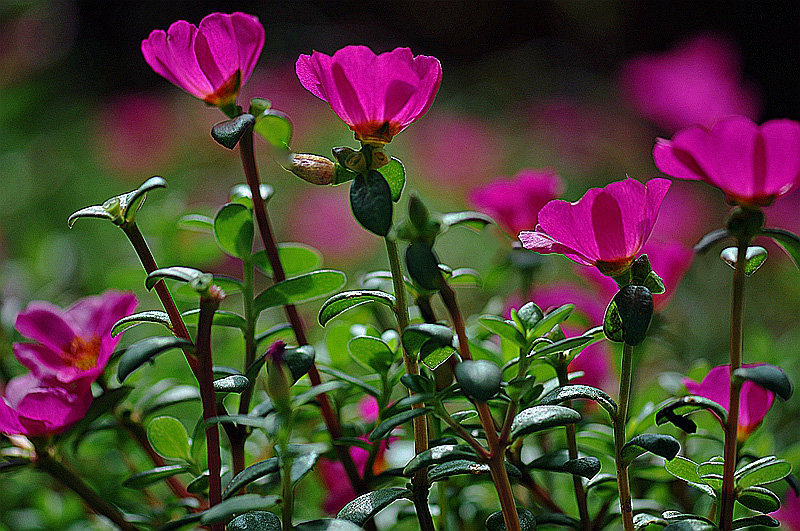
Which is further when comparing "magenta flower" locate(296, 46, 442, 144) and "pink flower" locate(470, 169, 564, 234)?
"pink flower" locate(470, 169, 564, 234)

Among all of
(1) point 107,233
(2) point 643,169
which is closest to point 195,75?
(1) point 107,233

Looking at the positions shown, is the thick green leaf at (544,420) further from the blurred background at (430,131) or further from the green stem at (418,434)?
the blurred background at (430,131)

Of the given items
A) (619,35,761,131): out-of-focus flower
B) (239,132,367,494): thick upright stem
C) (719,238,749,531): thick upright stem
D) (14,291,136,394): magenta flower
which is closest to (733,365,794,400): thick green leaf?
(719,238,749,531): thick upright stem

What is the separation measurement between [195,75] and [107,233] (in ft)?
3.97

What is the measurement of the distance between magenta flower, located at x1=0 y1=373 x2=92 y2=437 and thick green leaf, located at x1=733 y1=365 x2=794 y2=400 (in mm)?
338

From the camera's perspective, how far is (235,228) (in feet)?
1.43

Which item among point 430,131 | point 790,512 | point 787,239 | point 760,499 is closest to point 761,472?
point 760,499

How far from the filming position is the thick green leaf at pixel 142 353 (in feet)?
1.08

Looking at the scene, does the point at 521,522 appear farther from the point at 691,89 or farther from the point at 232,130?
the point at 691,89

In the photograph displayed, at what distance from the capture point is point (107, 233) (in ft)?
4.97

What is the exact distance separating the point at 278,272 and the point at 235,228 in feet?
0.12

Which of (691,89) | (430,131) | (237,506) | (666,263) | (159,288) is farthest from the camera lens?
(430,131)

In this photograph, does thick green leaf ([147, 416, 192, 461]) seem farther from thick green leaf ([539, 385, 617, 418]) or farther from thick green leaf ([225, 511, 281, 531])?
thick green leaf ([539, 385, 617, 418])

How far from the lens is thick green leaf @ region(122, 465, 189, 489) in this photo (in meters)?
0.42
